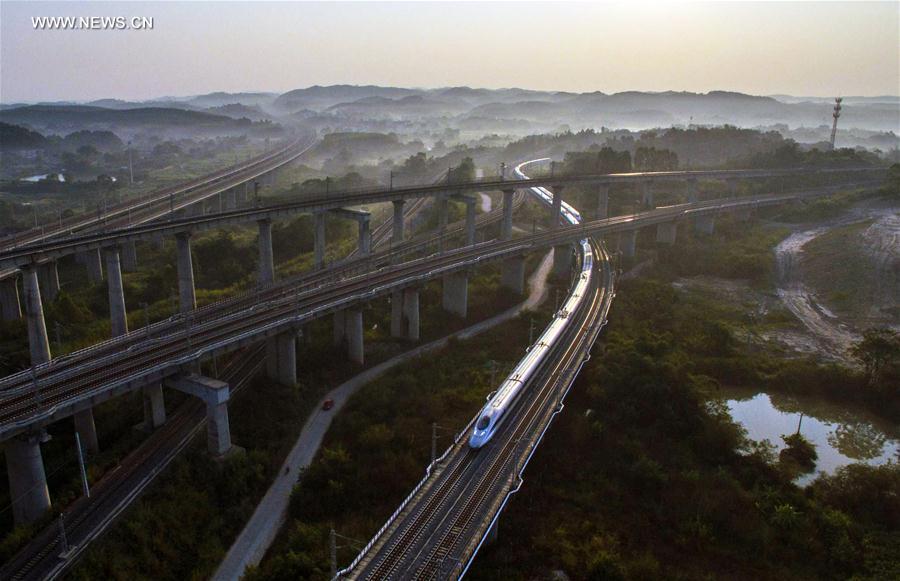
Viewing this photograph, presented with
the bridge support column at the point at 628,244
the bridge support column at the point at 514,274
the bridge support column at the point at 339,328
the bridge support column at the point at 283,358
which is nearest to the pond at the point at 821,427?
the bridge support column at the point at 514,274

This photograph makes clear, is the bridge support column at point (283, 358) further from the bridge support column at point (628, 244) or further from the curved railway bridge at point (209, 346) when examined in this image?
the bridge support column at point (628, 244)

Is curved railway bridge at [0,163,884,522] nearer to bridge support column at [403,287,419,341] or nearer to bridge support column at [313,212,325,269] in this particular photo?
bridge support column at [403,287,419,341]

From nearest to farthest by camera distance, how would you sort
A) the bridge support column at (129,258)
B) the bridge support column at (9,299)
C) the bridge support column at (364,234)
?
the bridge support column at (9,299)
the bridge support column at (364,234)
the bridge support column at (129,258)

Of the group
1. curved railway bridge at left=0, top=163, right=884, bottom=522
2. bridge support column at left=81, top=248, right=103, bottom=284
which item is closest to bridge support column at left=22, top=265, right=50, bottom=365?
curved railway bridge at left=0, top=163, right=884, bottom=522

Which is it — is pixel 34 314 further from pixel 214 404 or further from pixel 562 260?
pixel 562 260

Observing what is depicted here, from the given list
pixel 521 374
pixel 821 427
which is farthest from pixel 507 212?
pixel 821 427
